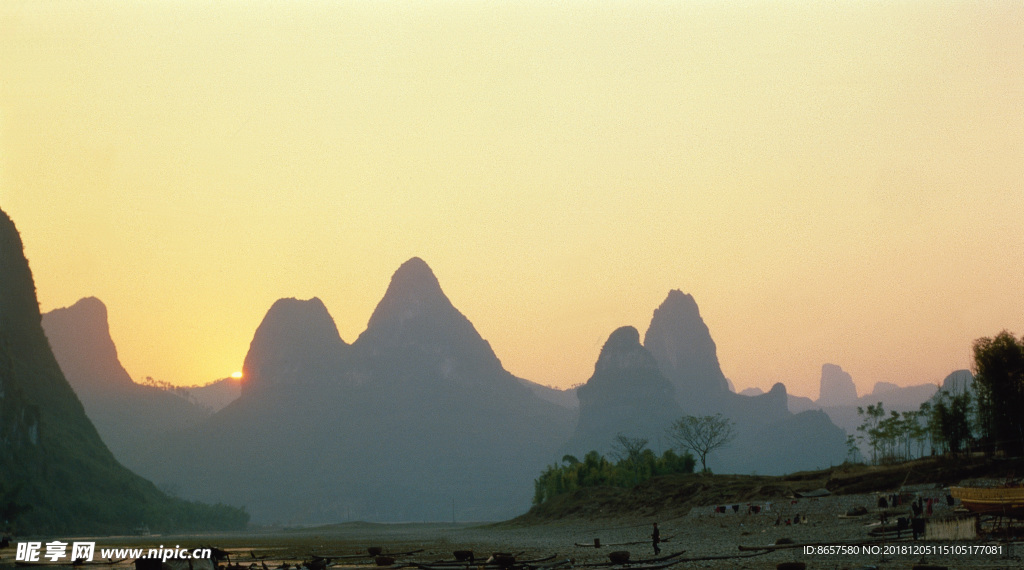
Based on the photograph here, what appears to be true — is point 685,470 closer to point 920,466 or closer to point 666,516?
point 666,516

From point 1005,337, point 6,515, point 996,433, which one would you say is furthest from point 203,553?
point 6,515

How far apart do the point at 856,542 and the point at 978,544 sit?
5931 millimetres

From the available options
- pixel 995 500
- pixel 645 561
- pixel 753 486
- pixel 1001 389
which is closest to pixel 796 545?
pixel 645 561

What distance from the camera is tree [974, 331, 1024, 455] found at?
258ft

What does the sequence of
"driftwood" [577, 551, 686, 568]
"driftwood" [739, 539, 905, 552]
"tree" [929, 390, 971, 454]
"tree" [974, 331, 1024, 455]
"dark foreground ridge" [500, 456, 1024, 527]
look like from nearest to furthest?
"driftwood" [739, 539, 905, 552] → "driftwood" [577, 551, 686, 568] → "dark foreground ridge" [500, 456, 1024, 527] → "tree" [974, 331, 1024, 455] → "tree" [929, 390, 971, 454]

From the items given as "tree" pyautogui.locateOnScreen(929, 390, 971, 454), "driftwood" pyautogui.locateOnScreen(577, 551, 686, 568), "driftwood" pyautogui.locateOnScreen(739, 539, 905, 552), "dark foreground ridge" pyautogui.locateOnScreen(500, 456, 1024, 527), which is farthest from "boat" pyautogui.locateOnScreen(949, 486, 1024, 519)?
"tree" pyautogui.locateOnScreen(929, 390, 971, 454)

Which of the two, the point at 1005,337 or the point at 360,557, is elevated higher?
the point at 1005,337

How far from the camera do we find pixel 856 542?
42.2 metres

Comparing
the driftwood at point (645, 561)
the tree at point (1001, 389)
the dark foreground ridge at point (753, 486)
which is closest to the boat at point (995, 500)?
the driftwood at point (645, 561)

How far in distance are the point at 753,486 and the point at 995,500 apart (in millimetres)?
41629

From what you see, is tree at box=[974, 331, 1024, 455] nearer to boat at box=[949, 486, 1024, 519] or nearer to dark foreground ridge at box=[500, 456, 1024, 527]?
dark foreground ridge at box=[500, 456, 1024, 527]

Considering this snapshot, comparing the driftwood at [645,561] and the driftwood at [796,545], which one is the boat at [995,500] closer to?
the driftwood at [796,545]

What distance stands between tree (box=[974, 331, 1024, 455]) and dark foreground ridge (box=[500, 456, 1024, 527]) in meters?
5.84

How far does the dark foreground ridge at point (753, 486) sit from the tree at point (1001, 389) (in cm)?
584
